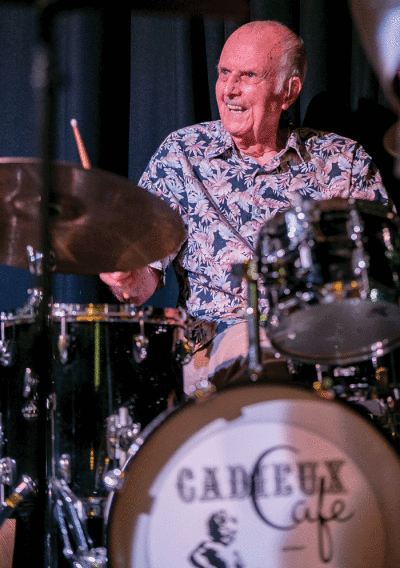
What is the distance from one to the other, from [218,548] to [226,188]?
1.03m

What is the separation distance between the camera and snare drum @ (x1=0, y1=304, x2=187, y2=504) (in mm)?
1258

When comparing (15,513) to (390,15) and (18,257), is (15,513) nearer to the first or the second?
(18,257)

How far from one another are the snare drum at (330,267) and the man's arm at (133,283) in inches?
18.9

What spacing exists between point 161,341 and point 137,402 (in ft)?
0.43

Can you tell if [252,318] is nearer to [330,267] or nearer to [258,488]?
[330,267]

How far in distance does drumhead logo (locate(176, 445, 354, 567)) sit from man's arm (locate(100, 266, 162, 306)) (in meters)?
0.59

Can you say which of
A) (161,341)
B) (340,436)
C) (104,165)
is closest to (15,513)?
(161,341)

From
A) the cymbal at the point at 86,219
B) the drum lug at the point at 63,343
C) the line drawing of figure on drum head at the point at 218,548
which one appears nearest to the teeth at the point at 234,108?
the cymbal at the point at 86,219

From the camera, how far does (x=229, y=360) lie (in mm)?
1334

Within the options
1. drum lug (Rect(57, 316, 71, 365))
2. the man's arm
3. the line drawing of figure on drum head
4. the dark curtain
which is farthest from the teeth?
the line drawing of figure on drum head

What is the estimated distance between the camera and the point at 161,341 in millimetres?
1327

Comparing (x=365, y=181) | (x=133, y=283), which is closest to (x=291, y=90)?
(x=365, y=181)

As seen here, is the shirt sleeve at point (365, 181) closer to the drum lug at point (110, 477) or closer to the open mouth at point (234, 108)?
the open mouth at point (234, 108)

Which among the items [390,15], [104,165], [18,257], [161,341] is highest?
[104,165]
